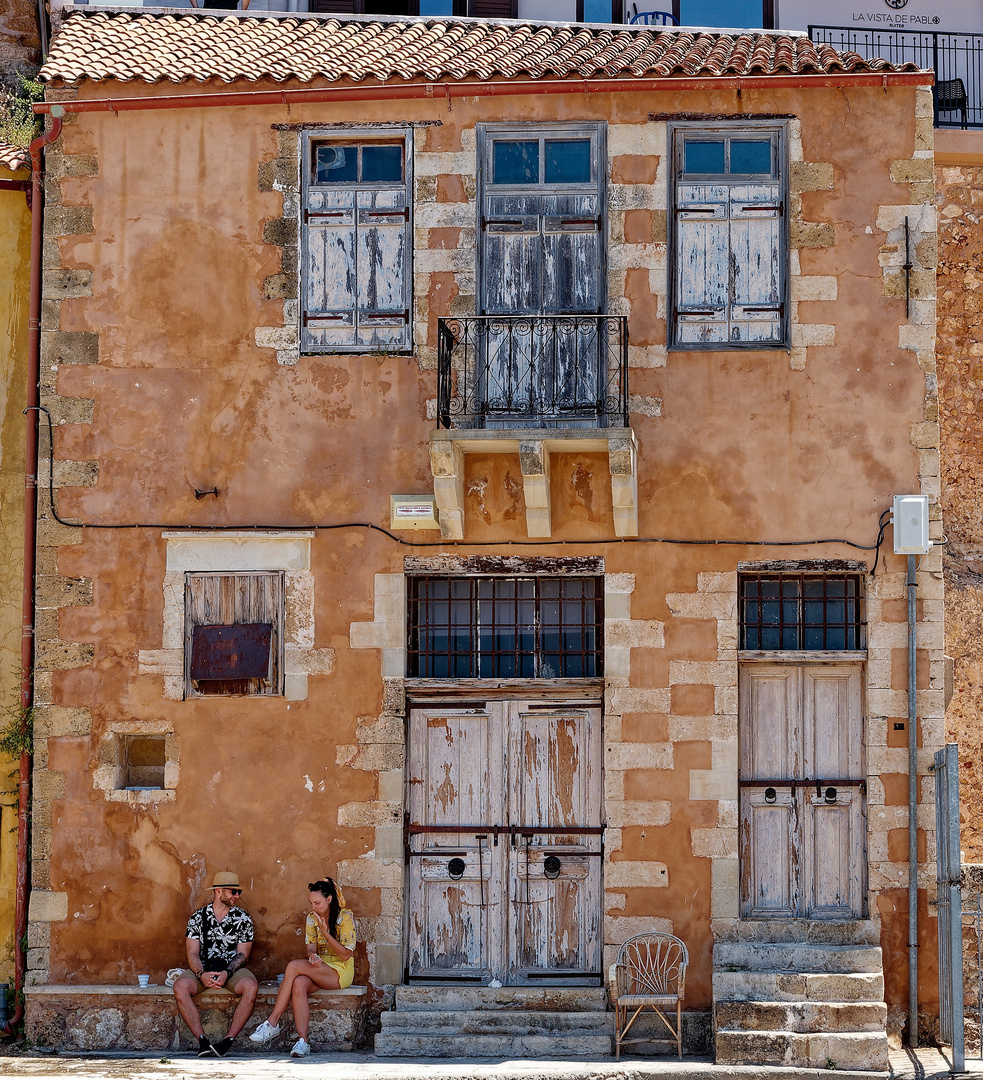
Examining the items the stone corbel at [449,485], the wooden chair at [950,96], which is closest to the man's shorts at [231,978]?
the stone corbel at [449,485]

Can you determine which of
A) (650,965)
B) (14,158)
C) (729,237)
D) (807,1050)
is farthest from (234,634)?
(807,1050)

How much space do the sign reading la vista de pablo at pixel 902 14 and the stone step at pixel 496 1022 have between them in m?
10.2

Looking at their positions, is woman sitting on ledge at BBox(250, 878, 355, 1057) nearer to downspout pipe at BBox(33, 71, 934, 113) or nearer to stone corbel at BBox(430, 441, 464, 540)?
stone corbel at BBox(430, 441, 464, 540)

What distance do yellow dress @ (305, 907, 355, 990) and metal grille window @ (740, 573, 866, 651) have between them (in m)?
3.29

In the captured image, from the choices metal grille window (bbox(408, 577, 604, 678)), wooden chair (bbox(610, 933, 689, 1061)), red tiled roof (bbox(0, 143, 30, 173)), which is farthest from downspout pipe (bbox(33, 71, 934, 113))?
wooden chair (bbox(610, 933, 689, 1061))

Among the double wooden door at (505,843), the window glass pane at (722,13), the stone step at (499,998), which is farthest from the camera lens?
the window glass pane at (722,13)

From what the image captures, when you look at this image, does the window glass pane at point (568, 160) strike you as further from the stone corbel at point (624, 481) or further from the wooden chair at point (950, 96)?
the wooden chair at point (950, 96)

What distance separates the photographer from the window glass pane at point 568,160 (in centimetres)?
1012

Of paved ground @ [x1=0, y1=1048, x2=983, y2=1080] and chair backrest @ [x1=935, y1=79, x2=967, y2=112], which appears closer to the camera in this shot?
paved ground @ [x1=0, y1=1048, x2=983, y2=1080]

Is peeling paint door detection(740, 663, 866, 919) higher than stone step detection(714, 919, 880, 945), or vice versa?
peeling paint door detection(740, 663, 866, 919)

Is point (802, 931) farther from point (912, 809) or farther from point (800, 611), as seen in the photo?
point (800, 611)

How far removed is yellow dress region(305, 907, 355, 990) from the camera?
9289 millimetres

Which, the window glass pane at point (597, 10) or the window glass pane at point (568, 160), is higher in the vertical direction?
the window glass pane at point (597, 10)

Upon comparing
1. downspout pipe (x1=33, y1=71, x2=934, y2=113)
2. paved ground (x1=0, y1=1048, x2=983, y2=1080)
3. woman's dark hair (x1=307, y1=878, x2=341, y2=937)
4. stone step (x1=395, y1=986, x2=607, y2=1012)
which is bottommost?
paved ground (x1=0, y1=1048, x2=983, y2=1080)
